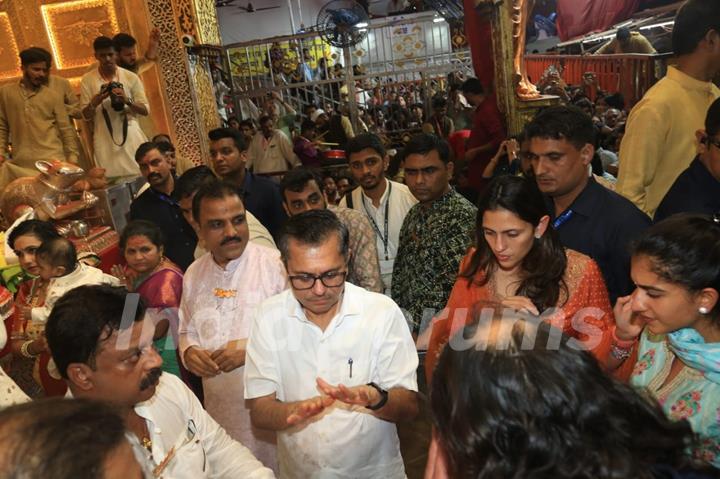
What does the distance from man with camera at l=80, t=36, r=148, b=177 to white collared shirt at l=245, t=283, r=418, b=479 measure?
174 inches

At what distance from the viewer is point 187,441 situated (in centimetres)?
175

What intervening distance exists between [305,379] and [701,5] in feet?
8.63

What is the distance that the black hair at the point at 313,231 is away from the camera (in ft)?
6.07

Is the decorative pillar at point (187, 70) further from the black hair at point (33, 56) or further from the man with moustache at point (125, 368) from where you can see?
the man with moustache at point (125, 368)

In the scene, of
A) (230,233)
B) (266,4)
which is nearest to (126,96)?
(230,233)

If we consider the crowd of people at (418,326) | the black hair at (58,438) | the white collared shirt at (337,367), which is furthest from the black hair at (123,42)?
the black hair at (58,438)

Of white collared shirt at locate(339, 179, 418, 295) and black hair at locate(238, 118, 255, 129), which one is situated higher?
black hair at locate(238, 118, 255, 129)

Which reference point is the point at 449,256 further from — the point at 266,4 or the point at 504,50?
the point at 266,4

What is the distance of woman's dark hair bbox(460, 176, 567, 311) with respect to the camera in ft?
6.70

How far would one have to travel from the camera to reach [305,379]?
1.89 metres

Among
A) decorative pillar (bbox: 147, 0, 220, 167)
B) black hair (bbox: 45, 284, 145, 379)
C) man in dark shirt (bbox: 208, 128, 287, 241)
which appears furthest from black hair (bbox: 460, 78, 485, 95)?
black hair (bbox: 45, 284, 145, 379)

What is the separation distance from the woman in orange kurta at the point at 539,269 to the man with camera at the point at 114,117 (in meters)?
4.54

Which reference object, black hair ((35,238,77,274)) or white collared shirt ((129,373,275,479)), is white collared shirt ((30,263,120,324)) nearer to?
black hair ((35,238,77,274))

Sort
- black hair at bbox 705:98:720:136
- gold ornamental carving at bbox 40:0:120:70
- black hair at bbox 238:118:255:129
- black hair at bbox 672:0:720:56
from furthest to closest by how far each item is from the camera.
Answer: black hair at bbox 238:118:255:129 → gold ornamental carving at bbox 40:0:120:70 → black hair at bbox 672:0:720:56 → black hair at bbox 705:98:720:136
